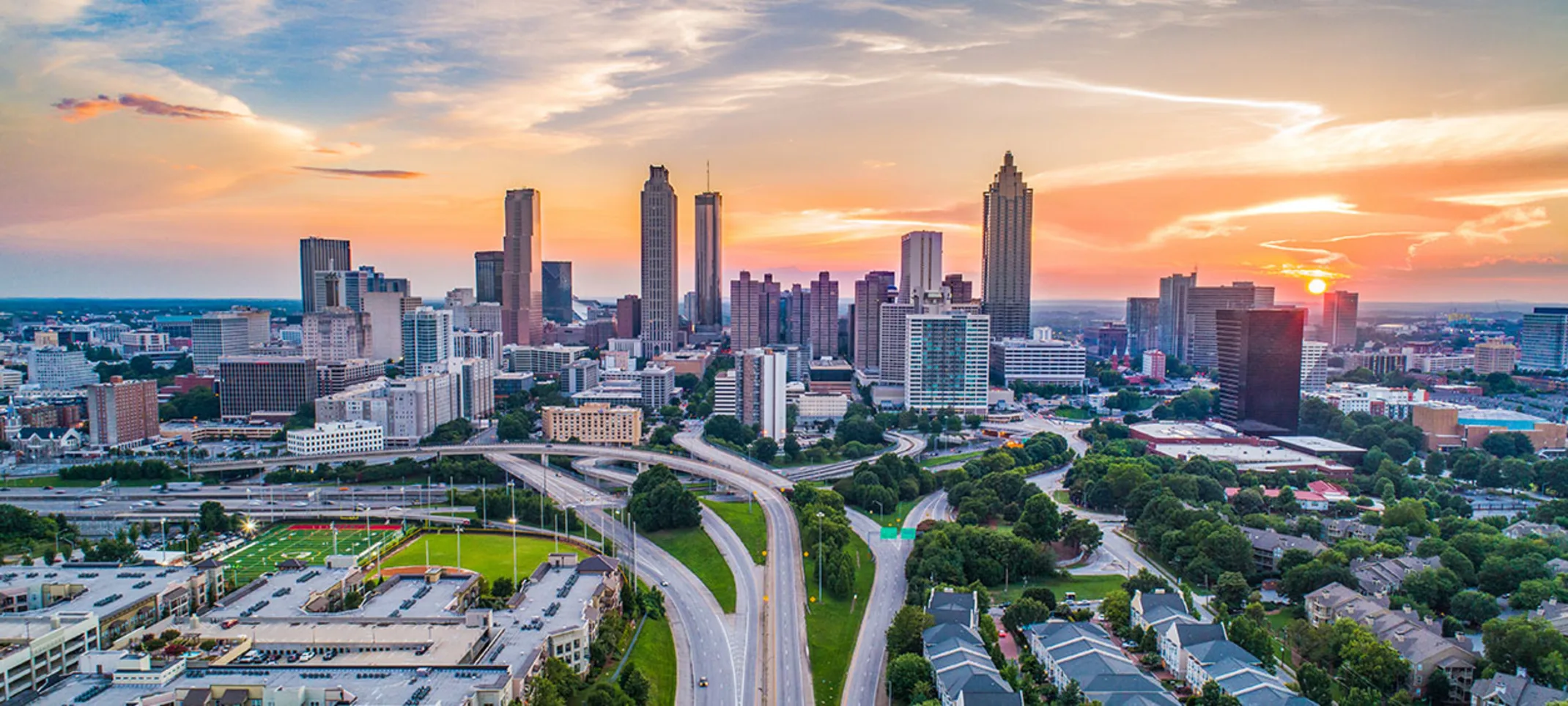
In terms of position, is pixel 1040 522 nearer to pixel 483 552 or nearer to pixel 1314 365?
pixel 483 552

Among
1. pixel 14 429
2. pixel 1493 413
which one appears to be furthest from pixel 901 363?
pixel 14 429

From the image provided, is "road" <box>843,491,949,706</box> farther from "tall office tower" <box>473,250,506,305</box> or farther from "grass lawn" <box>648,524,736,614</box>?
"tall office tower" <box>473,250,506,305</box>

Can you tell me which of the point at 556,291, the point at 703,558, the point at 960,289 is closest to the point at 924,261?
the point at 960,289

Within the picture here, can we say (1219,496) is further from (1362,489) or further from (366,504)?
(366,504)

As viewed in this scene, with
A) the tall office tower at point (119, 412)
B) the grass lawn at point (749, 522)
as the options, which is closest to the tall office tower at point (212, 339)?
the tall office tower at point (119, 412)

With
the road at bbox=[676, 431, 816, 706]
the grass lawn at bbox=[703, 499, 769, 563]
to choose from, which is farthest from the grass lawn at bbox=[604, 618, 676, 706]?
the grass lawn at bbox=[703, 499, 769, 563]

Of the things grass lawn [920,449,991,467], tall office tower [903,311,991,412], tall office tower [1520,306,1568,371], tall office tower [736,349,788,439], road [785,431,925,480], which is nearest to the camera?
road [785,431,925,480]
